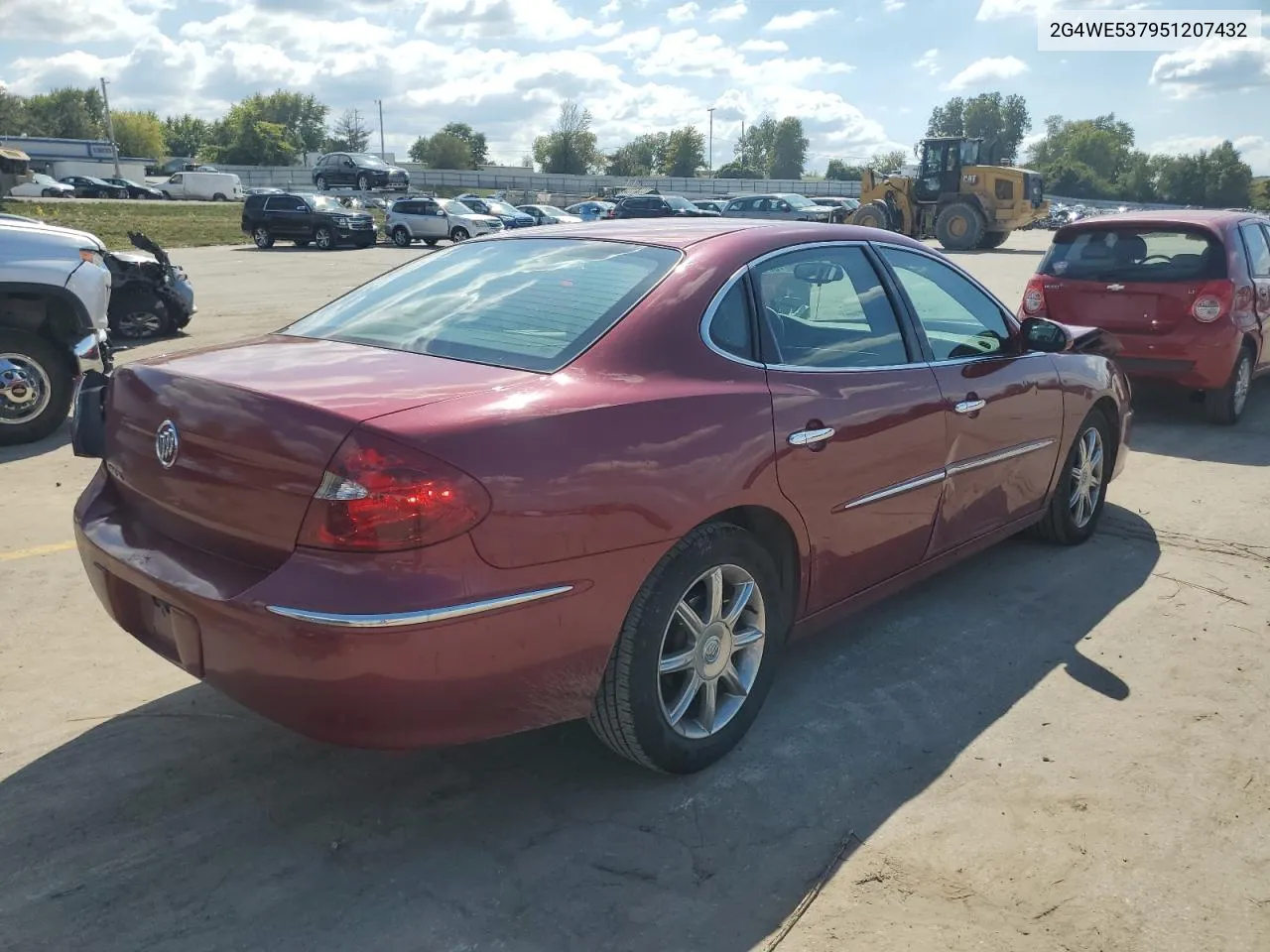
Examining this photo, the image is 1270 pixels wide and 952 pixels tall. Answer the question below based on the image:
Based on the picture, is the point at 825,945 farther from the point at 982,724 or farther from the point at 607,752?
the point at 982,724

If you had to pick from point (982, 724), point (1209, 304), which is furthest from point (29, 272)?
point (1209, 304)

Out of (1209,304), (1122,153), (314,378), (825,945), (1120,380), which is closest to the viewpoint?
(825,945)

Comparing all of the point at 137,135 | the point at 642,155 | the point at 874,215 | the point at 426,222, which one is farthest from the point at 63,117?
the point at 874,215

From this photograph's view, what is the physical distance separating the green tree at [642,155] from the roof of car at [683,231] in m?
125

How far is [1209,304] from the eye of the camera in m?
7.70

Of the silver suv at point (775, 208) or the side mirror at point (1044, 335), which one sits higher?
the silver suv at point (775, 208)

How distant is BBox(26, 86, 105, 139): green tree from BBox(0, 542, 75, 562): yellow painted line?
382ft

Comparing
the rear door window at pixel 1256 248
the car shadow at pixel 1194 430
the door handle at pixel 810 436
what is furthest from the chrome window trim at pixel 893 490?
the rear door window at pixel 1256 248

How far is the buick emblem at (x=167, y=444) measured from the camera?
2.79m

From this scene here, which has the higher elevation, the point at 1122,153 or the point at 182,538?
the point at 1122,153

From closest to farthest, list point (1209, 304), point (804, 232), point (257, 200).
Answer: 1. point (804, 232)
2. point (1209, 304)
3. point (257, 200)

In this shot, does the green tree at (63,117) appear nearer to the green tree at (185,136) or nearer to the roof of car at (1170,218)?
the green tree at (185,136)

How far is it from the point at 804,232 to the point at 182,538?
2.34 m

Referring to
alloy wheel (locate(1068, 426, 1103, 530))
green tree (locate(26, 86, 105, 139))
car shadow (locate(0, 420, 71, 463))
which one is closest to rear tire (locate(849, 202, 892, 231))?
car shadow (locate(0, 420, 71, 463))
